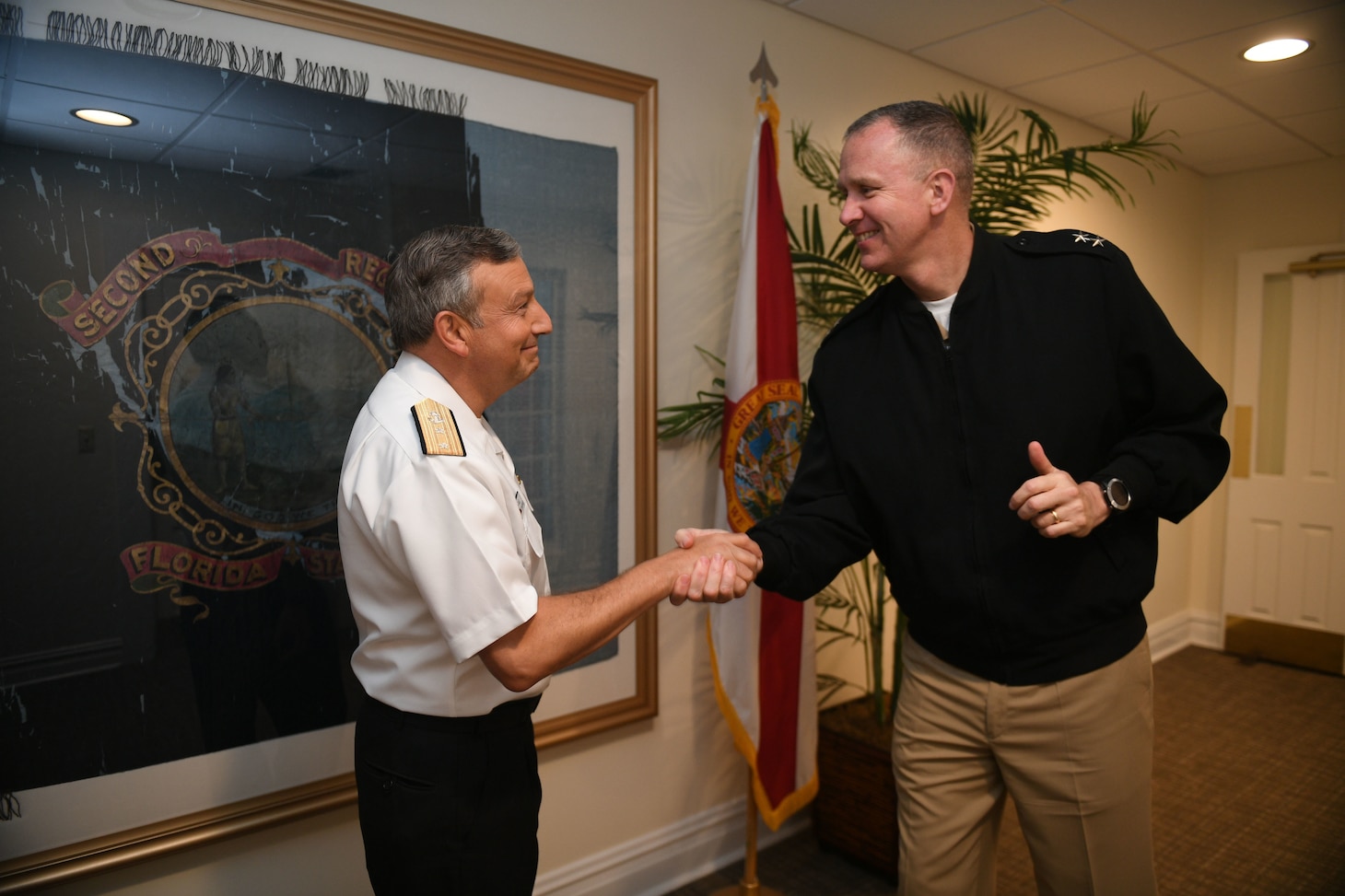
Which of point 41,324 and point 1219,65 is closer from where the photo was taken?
point 41,324

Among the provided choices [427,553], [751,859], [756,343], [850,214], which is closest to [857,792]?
[751,859]

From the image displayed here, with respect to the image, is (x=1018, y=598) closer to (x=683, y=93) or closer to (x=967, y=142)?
(x=967, y=142)

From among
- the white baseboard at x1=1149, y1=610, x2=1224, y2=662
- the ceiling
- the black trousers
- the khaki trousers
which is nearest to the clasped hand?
the khaki trousers

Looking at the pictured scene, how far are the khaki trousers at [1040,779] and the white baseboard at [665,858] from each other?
3.47ft

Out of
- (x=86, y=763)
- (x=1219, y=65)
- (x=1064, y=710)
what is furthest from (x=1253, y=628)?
(x=86, y=763)

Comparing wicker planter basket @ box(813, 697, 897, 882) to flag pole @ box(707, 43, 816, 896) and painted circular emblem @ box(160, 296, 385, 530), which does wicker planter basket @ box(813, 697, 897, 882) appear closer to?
flag pole @ box(707, 43, 816, 896)

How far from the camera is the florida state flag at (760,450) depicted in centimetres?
247

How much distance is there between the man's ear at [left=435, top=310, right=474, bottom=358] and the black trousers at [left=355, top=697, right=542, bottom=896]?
0.64 metres

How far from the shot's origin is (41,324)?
1593 mm

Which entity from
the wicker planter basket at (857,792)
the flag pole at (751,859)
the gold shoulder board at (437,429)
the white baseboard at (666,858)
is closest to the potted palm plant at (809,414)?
the wicker planter basket at (857,792)

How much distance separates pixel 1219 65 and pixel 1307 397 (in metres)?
2.43

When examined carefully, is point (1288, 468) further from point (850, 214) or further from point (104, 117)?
point (104, 117)

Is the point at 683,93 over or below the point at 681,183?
over

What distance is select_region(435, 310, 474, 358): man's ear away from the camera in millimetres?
1496
